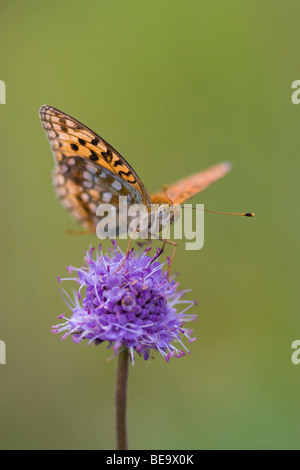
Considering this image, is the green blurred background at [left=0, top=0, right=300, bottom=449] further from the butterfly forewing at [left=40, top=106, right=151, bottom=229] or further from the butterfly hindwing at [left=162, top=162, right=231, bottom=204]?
the butterfly forewing at [left=40, top=106, right=151, bottom=229]

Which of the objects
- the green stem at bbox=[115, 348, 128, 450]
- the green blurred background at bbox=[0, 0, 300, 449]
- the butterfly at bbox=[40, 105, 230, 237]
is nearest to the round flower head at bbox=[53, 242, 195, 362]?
the green stem at bbox=[115, 348, 128, 450]

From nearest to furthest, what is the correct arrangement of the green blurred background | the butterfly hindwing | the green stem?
the green stem < the butterfly hindwing < the green blurred background

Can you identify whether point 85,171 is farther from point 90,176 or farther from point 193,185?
point 193,185

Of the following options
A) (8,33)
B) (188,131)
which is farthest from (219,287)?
(8,33)

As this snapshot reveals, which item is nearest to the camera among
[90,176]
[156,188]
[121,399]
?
[121,399]

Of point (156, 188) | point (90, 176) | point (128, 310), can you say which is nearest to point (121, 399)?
point (128, 310)

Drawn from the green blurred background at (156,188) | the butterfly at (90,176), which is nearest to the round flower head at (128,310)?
the butterfly at (90,176)

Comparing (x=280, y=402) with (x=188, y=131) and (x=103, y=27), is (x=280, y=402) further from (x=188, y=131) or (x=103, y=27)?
(x=103, y=27)
